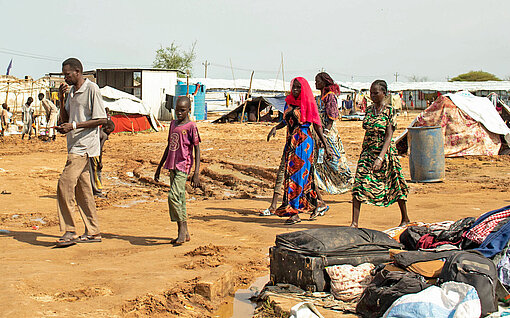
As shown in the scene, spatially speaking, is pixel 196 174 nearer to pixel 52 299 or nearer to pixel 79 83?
pixel 79 83

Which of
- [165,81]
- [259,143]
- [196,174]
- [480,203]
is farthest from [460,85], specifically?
[196,174]

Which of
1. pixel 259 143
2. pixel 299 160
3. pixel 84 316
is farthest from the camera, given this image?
pixel 259 143

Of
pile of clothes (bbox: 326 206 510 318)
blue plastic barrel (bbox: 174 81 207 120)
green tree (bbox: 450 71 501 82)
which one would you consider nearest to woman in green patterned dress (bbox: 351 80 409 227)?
pile of clothes (bbox: 326 206 510 318)

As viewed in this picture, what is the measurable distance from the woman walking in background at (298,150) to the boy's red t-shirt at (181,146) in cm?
152

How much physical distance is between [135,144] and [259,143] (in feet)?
13.8

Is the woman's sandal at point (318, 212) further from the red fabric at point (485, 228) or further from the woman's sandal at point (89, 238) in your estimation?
the red fabric at point (485, 228)

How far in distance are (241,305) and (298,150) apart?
281cm

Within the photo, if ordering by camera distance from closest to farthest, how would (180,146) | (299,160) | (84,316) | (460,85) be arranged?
(84,316), (180,146), (299,160), (460,85)

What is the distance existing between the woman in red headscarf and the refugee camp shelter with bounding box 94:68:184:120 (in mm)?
24595

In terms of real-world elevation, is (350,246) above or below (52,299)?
above

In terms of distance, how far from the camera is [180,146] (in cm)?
545

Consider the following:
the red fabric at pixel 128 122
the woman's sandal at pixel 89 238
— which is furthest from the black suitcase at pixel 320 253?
the red fabric at pixel 128 122

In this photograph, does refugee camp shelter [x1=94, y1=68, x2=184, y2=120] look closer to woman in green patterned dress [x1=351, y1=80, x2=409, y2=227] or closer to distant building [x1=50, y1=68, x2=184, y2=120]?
distant building [x1=50, y1=68, x2=184, y2=120]

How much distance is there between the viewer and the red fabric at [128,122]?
23.5m
